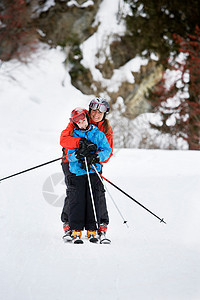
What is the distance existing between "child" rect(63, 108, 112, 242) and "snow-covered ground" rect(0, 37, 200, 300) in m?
0.22

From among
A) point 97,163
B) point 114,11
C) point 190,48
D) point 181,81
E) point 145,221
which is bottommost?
point 145,221

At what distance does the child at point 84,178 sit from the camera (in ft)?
11.5

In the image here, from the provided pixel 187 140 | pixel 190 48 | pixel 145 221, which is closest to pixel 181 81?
pixel 190 48

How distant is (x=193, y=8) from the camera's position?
1435 cm

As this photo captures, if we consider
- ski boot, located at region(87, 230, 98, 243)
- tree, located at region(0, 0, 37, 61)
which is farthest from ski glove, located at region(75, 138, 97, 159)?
tree, located at region(0, 0, 37, 61)

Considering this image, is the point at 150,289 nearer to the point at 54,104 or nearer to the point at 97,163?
the point at 97,163

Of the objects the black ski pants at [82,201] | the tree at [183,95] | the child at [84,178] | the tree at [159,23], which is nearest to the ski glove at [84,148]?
the child at [84,178]

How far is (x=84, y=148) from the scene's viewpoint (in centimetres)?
342

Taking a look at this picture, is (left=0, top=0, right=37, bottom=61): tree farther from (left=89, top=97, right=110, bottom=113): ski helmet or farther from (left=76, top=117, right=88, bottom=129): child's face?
(left=76, top=117, right=88, bottom=129): child's face

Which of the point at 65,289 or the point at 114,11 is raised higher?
the point at 114,11

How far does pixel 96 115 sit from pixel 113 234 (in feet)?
4.52

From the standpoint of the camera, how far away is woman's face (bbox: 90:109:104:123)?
3.70 metres

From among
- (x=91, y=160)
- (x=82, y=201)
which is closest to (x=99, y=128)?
(x=91, y=160)

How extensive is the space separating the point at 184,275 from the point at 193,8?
13328 millimetres
